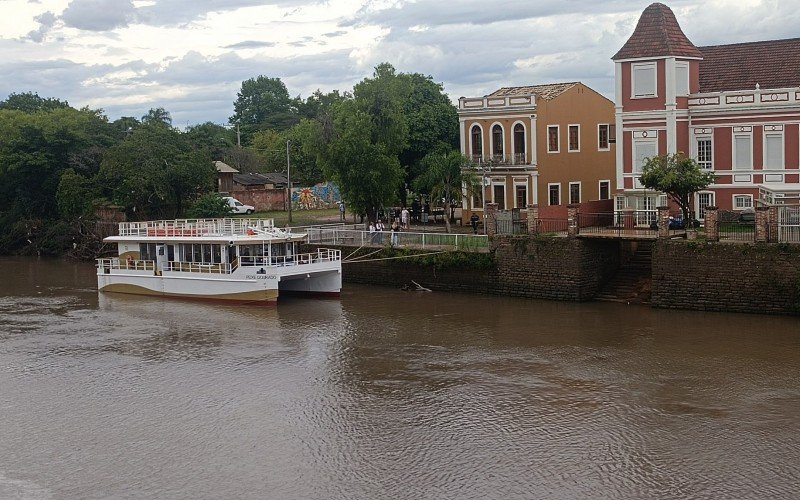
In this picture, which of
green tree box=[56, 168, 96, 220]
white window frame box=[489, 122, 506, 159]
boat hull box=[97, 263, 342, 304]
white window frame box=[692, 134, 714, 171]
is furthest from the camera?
green tree box=[56, 168, 96, 220]

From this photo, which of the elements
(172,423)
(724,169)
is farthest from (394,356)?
(724,169)

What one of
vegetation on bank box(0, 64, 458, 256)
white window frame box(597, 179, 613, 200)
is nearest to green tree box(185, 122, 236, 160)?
vegetation on bank box(0, 64, 458, 256)

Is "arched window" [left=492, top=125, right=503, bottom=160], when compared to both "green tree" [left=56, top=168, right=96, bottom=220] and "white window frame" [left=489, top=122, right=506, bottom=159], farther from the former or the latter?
"green tree" [left=56, top=168, right=96, bottom=220]

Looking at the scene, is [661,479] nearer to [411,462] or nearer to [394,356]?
[411,462]

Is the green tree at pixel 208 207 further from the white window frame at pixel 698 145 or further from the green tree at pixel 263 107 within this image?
the green tree at pixel 263 107

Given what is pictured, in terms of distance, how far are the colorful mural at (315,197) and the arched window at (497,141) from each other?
21279 millimetres

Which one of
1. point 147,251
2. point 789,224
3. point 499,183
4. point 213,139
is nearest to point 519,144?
point 499,183

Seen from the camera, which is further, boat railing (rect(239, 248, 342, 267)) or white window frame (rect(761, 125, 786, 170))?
white window frame (rect(761, 125, 786, 170))

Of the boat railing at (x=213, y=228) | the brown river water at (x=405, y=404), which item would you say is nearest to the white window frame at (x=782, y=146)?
the brown river water at (x=405, y=404)

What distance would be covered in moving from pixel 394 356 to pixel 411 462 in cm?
848

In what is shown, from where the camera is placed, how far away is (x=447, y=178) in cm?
4459

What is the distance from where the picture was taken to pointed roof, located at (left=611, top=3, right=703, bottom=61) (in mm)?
38781

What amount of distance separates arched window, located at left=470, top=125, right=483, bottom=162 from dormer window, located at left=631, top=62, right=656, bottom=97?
9.08 m

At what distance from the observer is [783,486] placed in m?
18.0
